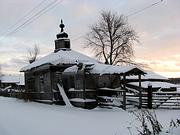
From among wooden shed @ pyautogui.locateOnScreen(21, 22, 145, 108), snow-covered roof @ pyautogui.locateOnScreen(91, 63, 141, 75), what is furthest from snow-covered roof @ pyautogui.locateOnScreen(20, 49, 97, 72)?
snow-covered roof @ pyautogui.locateOnScreen(91, 63, 141, 75)

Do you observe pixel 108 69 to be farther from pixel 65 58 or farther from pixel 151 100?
pixel 65 58

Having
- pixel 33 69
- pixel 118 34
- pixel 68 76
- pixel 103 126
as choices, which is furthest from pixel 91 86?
pixel 118 34

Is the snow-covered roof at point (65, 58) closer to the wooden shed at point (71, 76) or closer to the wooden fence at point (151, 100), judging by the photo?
the wooden shed at point (71, 76)

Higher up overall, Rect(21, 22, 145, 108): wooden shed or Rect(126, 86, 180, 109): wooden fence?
Rect(21, 22, 145, 108): wooden shed

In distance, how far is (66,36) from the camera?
31969 mm

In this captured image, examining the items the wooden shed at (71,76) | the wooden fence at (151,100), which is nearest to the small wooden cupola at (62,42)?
the wooden shed at (71,76)

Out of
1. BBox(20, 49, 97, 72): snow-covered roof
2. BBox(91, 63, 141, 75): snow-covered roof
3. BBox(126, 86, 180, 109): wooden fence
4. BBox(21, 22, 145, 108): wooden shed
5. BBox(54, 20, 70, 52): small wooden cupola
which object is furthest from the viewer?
BBox(54, 20, 70, 52): small wooden cupola

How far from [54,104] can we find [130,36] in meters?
35.1

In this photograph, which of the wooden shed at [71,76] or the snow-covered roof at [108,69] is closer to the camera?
the snow-covered roof at [108,69]

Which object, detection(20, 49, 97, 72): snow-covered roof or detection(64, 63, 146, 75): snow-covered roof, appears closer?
detection(64, 63, 146, 75): snow-covered roof

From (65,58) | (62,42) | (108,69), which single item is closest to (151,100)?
(108,69)

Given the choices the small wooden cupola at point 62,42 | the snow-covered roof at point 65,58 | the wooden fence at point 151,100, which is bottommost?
the wooden fence at point 151,100

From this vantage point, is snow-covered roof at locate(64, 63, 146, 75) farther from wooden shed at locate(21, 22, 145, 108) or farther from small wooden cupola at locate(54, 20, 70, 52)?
small wooden cupola at locate(54, 20, 70, 52)

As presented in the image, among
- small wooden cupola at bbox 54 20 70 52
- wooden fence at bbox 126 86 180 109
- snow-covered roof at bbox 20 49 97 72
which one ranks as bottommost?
wooden fence at bbox 126 86 180 109
